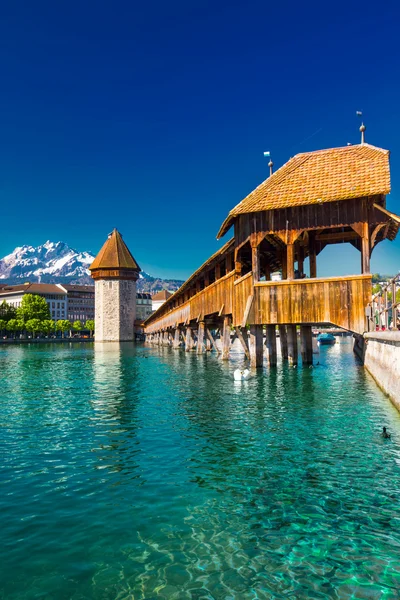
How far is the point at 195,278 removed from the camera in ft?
119

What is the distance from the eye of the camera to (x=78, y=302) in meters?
178

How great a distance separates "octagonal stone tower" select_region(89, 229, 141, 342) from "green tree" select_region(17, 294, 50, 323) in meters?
22.3

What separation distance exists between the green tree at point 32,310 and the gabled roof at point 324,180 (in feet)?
318

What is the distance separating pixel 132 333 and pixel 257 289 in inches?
3132

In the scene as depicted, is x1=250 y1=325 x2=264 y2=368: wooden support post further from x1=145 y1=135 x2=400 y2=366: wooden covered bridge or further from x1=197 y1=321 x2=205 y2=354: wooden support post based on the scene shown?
x1=197 y1=321 x2=205 y2=354: wooden support post

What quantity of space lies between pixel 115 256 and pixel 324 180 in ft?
256

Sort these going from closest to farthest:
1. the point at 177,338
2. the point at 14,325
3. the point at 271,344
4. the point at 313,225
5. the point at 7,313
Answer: the point at 313,225, the point at 271,344, the point at 177,338, the point at 14,325, the point at 7,313

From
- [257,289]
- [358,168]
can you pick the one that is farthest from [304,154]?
[257,289]

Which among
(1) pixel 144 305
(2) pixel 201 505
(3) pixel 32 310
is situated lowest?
(2) pixel 201 505

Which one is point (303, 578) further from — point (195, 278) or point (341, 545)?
point (195, 278)

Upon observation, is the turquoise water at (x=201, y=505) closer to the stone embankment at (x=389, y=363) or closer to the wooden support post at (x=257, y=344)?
the stone embankment at (x=389, y=363)

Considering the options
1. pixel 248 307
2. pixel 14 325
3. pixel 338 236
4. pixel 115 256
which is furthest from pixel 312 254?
pixel 14 325

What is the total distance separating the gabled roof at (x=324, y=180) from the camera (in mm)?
19694

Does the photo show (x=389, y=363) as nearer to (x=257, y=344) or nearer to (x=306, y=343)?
(x=257, y=344)
